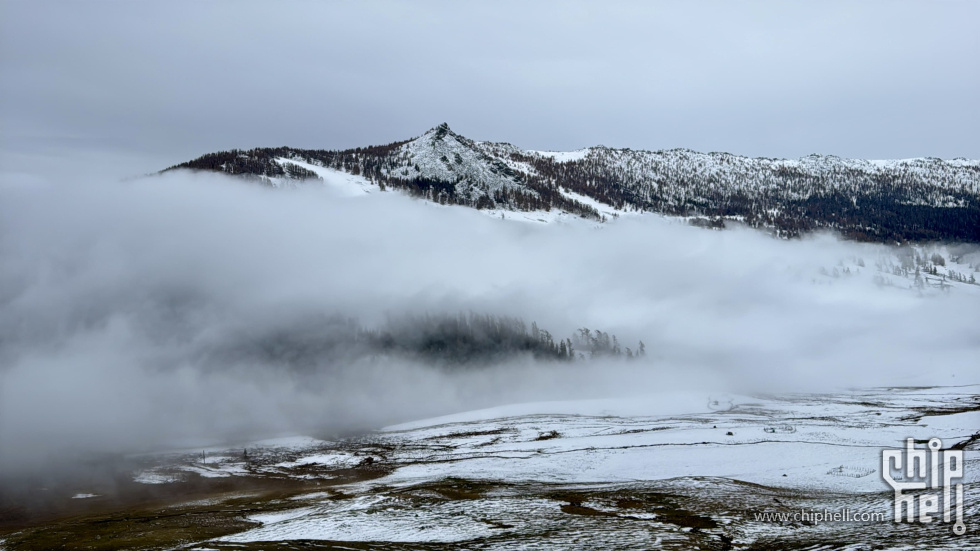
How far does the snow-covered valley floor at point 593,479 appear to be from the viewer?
43.5 m

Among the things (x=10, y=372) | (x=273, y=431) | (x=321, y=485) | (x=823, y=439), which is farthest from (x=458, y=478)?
(x=10, y=372)

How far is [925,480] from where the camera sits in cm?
5794

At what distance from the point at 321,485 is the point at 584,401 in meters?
100

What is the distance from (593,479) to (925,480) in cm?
3382

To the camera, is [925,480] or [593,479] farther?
[593,479]

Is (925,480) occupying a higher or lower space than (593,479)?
higher

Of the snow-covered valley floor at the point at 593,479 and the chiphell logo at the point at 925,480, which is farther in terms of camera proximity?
the snow-covered valley floor at the point at 593,479

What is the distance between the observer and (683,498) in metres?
57.5

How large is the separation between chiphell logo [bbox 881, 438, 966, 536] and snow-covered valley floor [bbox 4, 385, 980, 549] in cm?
113

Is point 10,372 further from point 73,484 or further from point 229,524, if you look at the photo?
point 229,524

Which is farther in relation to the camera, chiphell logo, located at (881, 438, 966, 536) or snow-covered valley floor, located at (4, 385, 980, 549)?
snow-covered valley floor, located at (4, 385, 980, 549)

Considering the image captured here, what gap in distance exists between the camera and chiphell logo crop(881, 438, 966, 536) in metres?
41.4

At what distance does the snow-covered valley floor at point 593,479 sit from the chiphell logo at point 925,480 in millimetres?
1127

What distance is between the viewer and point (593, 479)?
74.2 m
